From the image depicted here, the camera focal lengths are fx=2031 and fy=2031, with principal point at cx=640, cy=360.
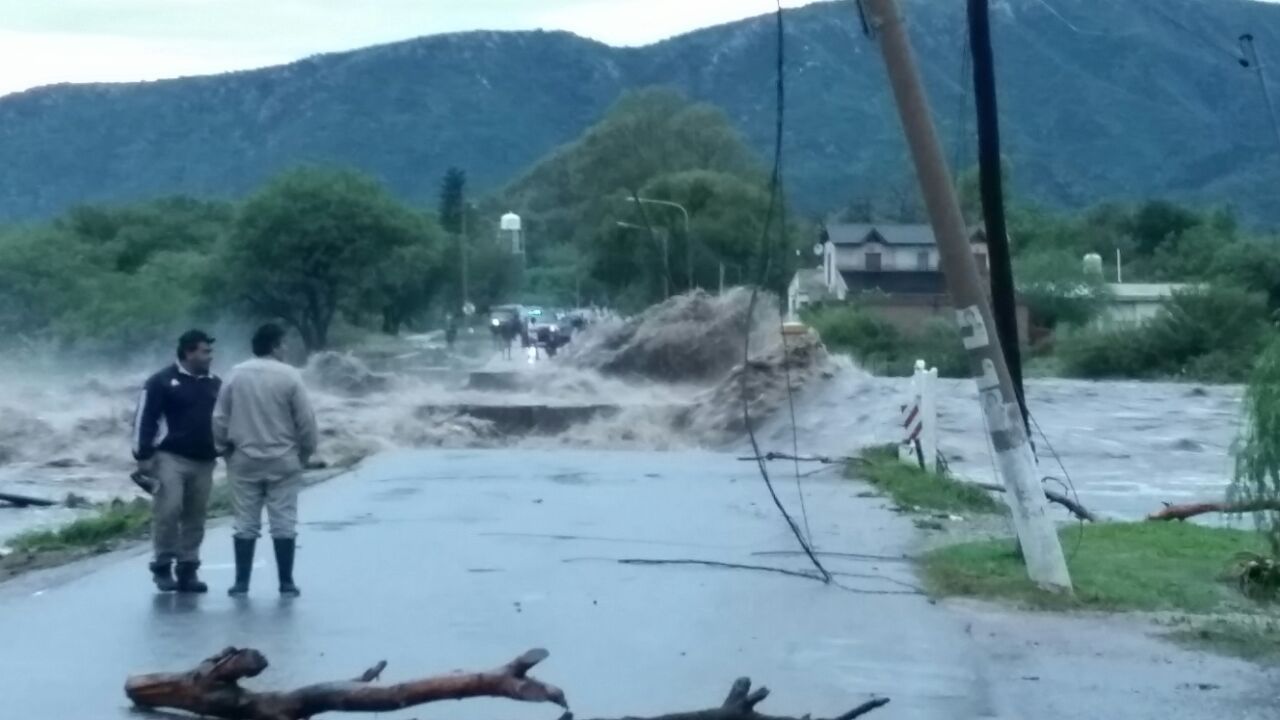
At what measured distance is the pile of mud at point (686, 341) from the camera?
5269 centimetres

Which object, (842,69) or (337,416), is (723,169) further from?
Result: (337,416)

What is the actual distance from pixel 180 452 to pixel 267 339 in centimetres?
97

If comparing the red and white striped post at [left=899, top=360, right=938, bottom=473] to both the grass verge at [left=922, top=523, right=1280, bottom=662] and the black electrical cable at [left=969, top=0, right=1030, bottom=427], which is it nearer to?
the black electrical cable at [left=969, top=0, right=1030, bottom=427]

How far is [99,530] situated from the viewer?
19.1m

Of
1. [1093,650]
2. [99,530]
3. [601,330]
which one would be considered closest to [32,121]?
[601,330]

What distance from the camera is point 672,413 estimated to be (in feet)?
149

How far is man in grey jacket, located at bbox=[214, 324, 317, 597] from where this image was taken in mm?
13734

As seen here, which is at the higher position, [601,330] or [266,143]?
[266,143]

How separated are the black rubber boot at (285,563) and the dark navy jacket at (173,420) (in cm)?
77

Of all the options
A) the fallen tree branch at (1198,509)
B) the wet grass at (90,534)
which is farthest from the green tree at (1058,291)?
the wet grass at (90,534)

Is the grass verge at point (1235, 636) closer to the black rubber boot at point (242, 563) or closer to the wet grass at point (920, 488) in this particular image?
the black rubber boot at point (242, 563)

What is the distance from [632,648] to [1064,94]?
10401cm

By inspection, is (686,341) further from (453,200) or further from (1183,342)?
(453,200)

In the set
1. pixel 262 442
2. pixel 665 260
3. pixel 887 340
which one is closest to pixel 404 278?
pixel 665 260
